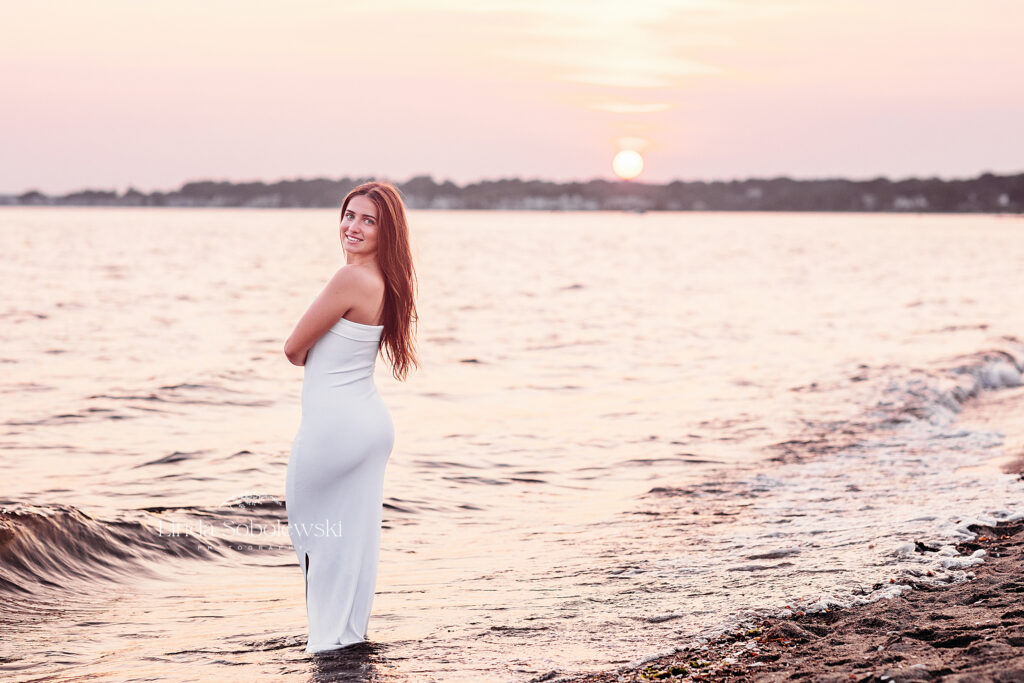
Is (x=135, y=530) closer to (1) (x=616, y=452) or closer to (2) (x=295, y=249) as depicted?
(1) (x=616, y=452)

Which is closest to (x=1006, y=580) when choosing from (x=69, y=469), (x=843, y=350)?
(x=69, y=469)

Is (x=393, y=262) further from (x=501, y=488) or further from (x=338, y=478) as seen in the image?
(x=501, y=488)

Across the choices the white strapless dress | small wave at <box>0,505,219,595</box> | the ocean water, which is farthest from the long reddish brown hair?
small wave at <box>0,505,219,595</box>

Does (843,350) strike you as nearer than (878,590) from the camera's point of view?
No

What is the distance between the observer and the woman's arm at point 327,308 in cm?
468

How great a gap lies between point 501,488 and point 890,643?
5.63m

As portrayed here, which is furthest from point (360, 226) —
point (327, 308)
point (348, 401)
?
point (348, 401)

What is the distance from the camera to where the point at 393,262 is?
4.93m

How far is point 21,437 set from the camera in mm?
11492

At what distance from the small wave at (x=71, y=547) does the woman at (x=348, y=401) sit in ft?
9.92

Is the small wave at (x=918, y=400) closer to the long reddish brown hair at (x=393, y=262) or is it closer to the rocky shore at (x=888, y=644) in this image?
the rocky shore at (x=888, y=644)

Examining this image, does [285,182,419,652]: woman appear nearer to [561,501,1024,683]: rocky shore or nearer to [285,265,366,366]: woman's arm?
[285,265,366,366]: woman's arm

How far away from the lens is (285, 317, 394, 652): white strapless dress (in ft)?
15.8

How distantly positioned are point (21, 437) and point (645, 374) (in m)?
10.6
